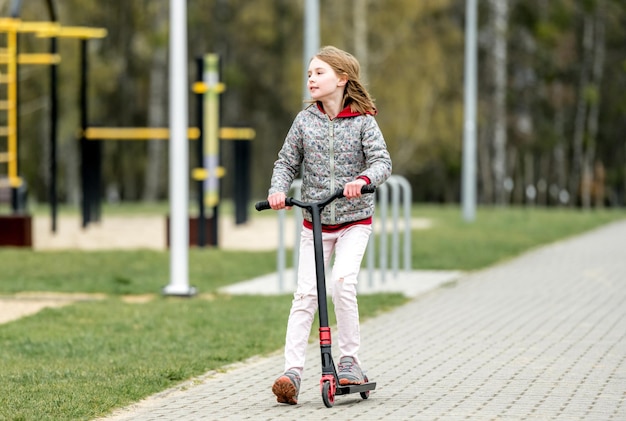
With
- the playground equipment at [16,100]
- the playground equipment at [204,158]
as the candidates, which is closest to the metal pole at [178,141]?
the playground equipment at [204,158]

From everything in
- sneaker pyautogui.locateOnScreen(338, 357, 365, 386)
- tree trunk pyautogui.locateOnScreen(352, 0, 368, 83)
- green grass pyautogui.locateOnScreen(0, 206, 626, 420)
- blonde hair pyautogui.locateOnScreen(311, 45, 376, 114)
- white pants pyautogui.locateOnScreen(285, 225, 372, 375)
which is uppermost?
tree trunk pyautogui.locateOnScreen(352, 0, 368, 83)

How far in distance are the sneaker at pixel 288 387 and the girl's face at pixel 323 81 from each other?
140 centimetres

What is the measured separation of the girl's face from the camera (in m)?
7.73

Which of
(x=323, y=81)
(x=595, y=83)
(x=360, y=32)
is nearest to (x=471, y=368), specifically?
(x=323, y=81)

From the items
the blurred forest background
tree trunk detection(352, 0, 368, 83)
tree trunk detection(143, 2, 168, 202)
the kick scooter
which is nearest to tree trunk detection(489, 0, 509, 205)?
the blurred forest background

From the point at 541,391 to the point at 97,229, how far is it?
1564 cm

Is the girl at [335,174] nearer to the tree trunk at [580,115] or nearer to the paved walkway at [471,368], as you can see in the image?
the paved walkway at [471,368]

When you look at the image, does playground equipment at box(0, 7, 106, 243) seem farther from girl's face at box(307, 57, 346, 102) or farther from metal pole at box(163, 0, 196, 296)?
girl's face at box(307, 57, 346, 102)

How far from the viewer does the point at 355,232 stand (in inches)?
309

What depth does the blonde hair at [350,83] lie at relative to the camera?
7785 mm

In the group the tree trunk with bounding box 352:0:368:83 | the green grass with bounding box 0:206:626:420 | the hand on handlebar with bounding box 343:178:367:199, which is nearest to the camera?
the hand on handlebar with bounding box 343:178:367:199

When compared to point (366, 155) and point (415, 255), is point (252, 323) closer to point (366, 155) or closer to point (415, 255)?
point (366, 155)

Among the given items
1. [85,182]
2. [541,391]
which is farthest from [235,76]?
[541,391]

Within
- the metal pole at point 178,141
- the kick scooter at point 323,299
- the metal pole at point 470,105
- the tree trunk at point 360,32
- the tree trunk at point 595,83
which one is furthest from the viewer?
the tree trunk at point 595,83
